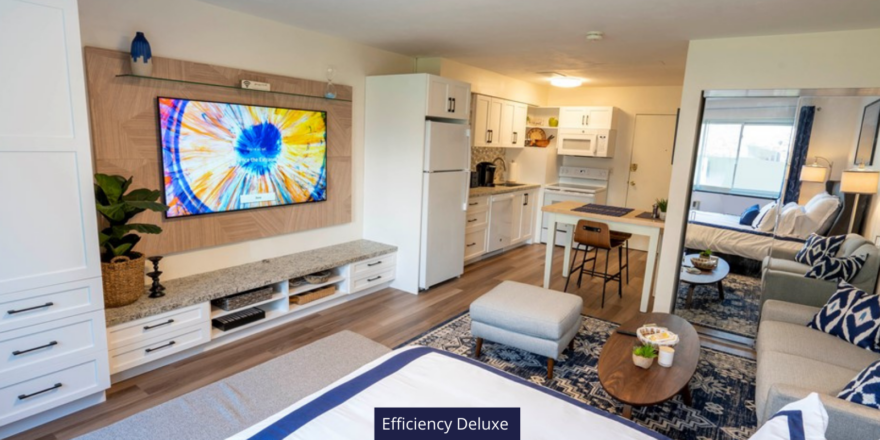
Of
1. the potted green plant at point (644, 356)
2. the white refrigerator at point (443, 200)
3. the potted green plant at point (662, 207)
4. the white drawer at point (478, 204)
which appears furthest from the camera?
the white drawer at point (478, 204)

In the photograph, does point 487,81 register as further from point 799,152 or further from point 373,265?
point 799,152

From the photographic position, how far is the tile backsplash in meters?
6.30

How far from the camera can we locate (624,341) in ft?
9.07

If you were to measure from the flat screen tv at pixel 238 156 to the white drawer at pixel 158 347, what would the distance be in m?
0.82

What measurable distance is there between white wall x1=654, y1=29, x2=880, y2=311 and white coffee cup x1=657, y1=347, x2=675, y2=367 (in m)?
1.70

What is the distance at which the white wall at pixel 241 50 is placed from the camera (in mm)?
2842

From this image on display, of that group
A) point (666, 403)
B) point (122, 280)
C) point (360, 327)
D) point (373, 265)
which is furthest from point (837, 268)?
point (122, 280)

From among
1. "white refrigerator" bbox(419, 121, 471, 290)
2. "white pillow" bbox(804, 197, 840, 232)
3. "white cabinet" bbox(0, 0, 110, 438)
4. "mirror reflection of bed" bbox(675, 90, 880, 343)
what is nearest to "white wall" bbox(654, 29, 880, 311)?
"mirror reflection of bed" bbox(675, 90, 880, 343)

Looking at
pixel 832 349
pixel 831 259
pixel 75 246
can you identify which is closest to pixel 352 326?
pixel 75 246

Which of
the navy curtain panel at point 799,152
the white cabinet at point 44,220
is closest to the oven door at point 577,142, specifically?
the navy curtain panel at point 799,152

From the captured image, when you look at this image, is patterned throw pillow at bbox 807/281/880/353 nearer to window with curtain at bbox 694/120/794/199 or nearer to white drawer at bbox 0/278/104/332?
window with curtain at bbox 694/120/794/199

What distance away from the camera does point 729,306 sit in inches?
152

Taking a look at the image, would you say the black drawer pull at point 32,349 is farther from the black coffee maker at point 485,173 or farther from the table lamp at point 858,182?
the table lamp at point 858,182

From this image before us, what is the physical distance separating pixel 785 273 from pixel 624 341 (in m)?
1.59
